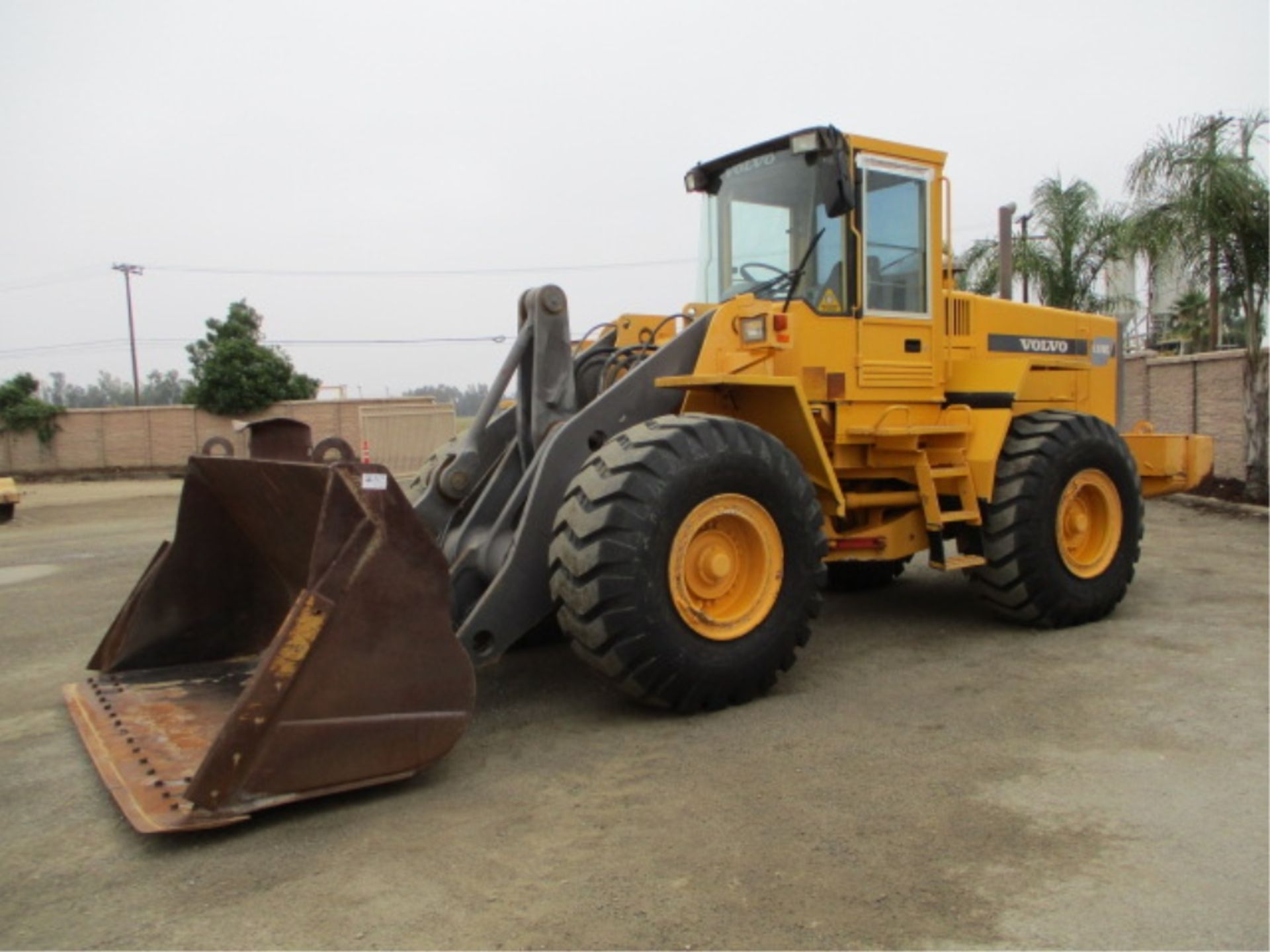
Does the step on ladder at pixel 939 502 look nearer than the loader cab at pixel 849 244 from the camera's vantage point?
No

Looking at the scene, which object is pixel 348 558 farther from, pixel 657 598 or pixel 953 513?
pixel 953 513

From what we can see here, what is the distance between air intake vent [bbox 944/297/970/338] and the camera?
21.2 feet

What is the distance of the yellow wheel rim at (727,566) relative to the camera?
15.0 ft

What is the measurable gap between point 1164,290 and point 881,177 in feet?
30.0

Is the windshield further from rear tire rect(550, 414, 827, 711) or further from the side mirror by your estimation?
rear tire rect(550, 414, 827, 711)

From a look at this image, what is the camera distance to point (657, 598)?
432 centimetres

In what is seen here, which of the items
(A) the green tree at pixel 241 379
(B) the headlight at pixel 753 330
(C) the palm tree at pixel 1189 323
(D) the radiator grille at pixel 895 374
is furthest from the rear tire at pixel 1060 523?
(A) the green tree at pixel 241 379

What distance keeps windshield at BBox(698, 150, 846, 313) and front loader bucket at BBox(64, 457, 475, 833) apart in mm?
2956

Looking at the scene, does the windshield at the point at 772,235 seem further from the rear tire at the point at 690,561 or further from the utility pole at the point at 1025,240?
the utility pole at the point at 1025,240

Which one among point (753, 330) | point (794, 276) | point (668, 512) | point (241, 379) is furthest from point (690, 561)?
point (241, 379)

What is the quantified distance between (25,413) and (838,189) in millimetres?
32455

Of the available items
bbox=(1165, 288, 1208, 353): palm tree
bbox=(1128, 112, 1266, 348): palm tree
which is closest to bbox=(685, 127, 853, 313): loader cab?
Answer: bbox=(1128, 112, 1266, 348): palm tree

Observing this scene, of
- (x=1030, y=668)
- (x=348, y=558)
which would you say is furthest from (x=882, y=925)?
(x=1030, y=668)

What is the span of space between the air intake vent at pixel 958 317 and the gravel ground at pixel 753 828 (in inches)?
83.2
